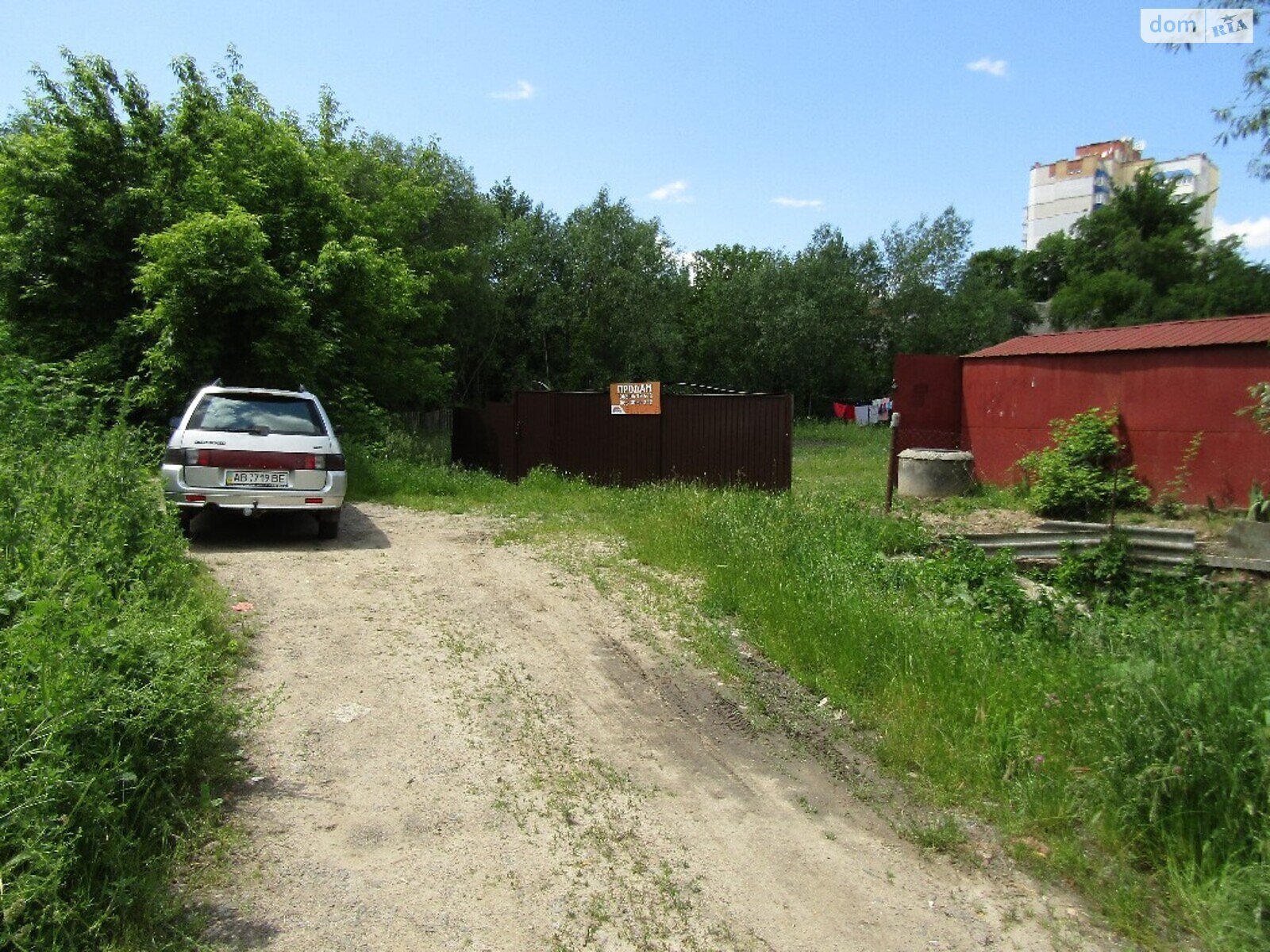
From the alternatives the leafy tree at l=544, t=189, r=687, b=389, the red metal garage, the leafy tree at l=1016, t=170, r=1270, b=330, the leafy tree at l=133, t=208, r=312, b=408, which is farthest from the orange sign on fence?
the leafy tree at l=1016, t=170, r=1270, b=330

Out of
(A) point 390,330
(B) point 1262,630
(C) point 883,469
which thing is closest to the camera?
(B) point 1262,630

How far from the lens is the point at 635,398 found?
42.3ft

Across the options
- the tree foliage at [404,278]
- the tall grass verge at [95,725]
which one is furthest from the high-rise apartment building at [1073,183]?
the tall grass verge at [95,725]

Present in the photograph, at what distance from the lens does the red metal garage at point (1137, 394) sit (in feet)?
36.9

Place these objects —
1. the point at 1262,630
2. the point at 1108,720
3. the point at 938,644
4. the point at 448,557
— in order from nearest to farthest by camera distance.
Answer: the point at 1108,720 < the point at 1262,630 < the point at 938,644 < the point at 448,557

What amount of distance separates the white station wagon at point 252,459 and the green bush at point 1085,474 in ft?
31.3

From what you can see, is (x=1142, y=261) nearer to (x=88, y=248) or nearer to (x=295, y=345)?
(x=295, y=345)

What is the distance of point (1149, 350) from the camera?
12.2 m

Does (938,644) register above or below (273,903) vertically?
above

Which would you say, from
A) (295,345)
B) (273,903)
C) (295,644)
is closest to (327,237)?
(295,345)

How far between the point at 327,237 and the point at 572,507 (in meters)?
7.32

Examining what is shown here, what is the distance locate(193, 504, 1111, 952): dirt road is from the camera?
2928 mm

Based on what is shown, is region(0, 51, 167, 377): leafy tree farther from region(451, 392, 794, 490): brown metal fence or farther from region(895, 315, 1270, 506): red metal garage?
region(895, 315, 1270, 506): red metal garage

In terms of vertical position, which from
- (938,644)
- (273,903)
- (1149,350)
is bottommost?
(273,903)
